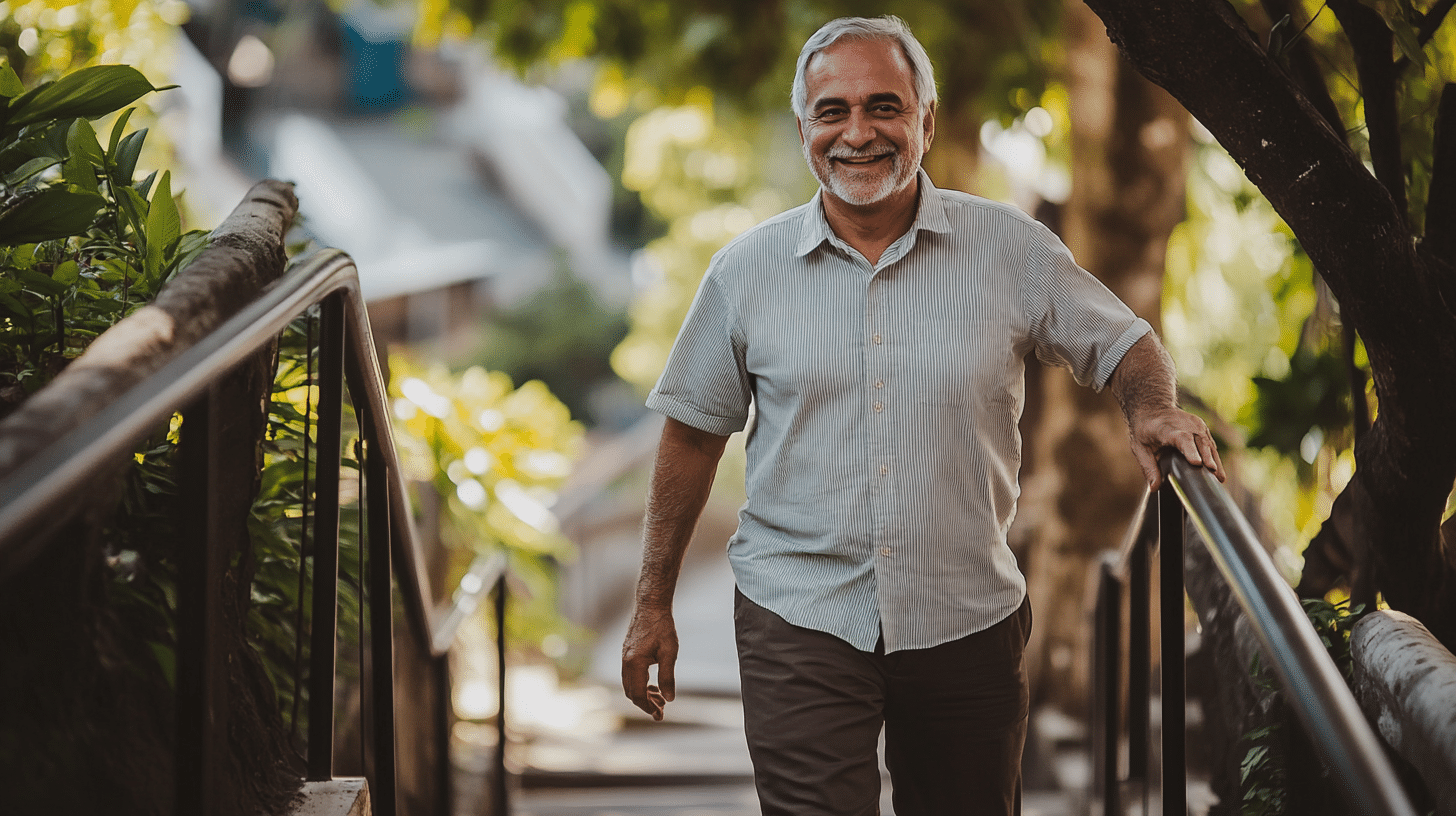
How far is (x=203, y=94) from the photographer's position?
20.0m

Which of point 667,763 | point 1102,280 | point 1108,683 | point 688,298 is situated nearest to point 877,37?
point 1108,683

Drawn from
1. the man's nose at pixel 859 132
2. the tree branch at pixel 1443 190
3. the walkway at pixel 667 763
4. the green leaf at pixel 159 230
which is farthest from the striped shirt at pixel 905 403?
the walkway at pixel 667 763

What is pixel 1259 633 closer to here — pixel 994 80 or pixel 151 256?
pixel 151 256

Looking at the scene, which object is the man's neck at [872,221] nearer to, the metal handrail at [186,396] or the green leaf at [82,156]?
the metal handrail at [186,396]

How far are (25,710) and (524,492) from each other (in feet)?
11.8

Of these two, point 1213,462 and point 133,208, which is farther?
point 133,208

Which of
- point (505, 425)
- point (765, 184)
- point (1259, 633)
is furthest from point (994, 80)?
point (765, 184)

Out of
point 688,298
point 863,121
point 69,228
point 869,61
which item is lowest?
point 69,228

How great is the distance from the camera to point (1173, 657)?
6.55ft

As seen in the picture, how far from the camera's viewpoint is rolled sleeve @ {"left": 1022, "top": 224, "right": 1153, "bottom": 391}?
2.08m

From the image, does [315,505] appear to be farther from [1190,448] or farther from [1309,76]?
[1309,76]

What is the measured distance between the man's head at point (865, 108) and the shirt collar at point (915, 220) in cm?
3

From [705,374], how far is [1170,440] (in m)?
0.77

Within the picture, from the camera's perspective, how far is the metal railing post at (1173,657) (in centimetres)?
197
